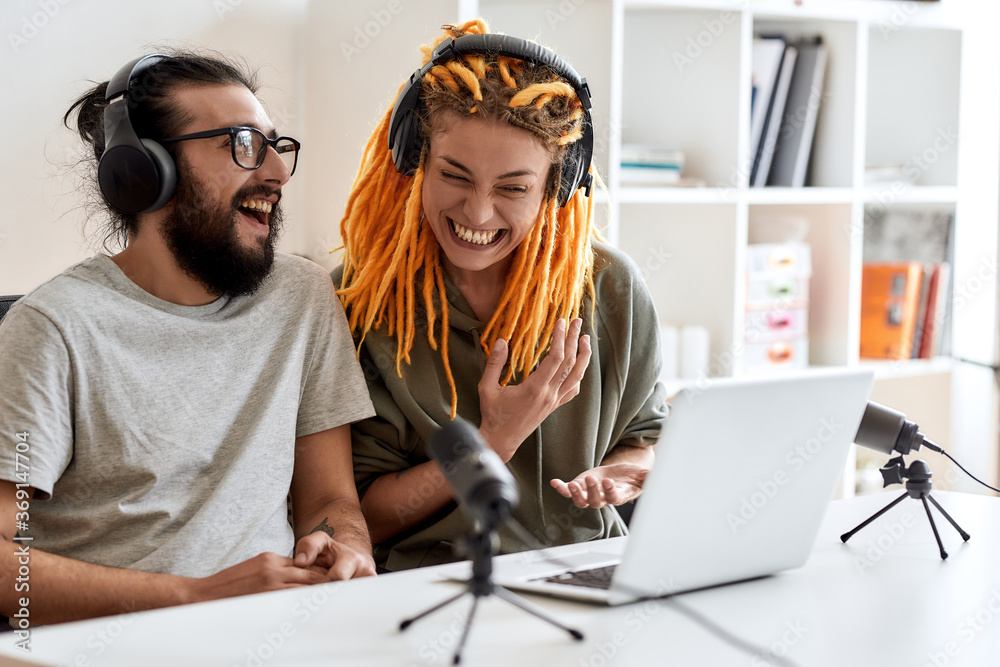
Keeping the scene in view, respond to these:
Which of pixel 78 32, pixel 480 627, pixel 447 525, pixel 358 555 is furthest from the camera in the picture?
pixel 78 32

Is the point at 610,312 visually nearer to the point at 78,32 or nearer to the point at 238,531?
the point at 238,531

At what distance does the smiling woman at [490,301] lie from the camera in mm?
1406

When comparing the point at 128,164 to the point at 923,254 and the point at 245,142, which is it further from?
the point at 923,254

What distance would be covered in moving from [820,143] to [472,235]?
1600 mm

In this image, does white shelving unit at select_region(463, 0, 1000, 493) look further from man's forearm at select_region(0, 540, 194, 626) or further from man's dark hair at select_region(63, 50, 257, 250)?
man's forearm at select_region(0, 540, 194, 626)

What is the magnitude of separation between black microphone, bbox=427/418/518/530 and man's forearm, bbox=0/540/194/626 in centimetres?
56

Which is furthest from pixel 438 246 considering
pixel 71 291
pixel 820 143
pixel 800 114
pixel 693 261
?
pixel 820 143

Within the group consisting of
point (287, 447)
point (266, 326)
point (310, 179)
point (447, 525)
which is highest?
point (310, 179)

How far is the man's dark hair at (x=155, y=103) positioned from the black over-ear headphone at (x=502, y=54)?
0.81 ft

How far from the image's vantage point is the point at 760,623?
2.92 ft

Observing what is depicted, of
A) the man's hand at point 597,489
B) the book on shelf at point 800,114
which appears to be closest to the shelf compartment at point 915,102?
the book on shelf at point 800,114

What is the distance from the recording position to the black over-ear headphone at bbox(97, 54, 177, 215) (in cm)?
126

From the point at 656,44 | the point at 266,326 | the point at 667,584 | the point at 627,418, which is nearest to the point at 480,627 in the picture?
the point at 667,584

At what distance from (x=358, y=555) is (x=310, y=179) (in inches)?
48.7
